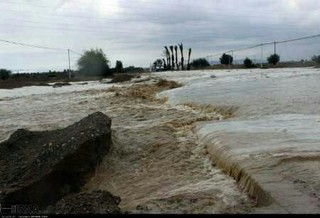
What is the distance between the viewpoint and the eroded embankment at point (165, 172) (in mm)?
7070

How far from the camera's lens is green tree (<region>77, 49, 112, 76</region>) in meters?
76.5

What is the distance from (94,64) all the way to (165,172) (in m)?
69.1

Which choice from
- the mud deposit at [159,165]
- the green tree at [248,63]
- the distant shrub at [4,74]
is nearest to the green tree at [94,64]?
the distant shrub at [4,74]

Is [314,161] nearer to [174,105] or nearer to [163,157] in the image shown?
[163,157]

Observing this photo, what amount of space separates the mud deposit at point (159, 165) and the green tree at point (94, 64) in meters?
55.8

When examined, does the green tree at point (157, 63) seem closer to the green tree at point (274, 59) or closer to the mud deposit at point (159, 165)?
the green tree at point (274, 59)

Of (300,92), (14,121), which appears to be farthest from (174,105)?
(14,121)

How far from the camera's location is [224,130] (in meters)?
12.1

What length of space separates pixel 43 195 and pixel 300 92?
13345 mm

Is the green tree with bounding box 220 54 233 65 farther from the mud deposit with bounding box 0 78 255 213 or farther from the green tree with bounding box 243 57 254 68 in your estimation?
the mud deposit with bounding box 0 78 255 213

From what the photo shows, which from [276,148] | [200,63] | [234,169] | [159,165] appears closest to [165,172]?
[159,165]

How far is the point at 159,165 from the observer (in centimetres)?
→ 1055

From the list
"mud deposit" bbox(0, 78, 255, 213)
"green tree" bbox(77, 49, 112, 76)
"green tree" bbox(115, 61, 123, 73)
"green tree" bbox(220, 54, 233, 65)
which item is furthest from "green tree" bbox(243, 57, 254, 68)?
"mud deposit" bbox(0, 78, 255, 213)

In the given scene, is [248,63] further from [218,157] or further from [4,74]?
[218,157]
